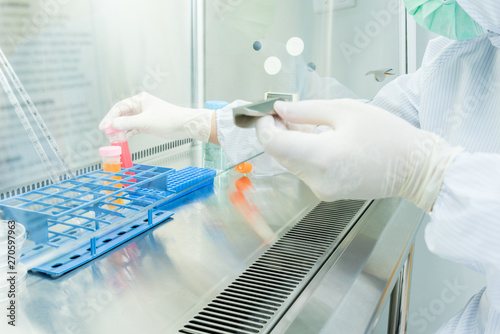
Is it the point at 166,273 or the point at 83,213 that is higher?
the point at 83,213

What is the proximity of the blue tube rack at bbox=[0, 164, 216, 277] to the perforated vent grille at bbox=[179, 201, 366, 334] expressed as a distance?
0.29 meters

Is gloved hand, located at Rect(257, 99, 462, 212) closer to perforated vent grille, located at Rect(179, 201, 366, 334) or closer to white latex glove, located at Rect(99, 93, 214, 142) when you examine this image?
perforated vent grille, located at Rect(179, 201, 366, 334)

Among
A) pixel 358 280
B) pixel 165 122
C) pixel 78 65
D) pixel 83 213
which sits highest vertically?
pixel 78 65

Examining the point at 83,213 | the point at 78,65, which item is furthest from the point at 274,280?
the point at 78,65

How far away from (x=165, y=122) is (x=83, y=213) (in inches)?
15.3

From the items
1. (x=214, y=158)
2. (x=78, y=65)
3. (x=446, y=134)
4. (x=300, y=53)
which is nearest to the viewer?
(x=446, y=134)

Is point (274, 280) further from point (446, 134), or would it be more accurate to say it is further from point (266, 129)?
point (446, 134)

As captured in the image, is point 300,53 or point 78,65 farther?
point 300,53

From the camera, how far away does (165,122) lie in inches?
50.7

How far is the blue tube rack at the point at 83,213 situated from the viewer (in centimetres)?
92

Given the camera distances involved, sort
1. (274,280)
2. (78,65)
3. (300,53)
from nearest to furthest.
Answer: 1. (274,280)
2. (78,65)
3. (300,53)

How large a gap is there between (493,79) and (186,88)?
3.62 feet

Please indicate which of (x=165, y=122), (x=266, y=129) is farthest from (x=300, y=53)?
(x=266, y=129)

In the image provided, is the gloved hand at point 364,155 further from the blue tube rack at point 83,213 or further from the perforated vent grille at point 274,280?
the blue tube rack at point 83,213
